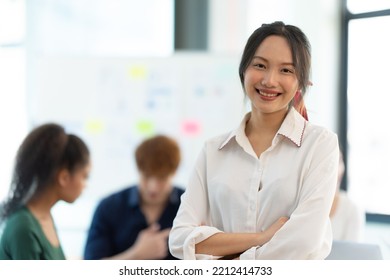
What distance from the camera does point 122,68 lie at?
7.71ft

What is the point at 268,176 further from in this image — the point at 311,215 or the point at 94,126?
the point at 94,126

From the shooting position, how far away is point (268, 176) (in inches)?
32.9

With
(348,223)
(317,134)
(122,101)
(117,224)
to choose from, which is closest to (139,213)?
Result: (117,224)

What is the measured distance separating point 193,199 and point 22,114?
130 cm

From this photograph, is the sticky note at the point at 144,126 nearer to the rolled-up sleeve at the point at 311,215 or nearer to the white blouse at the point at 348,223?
the white blouse at the point at 348,223

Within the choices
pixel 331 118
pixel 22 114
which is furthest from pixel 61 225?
pixel 331 118

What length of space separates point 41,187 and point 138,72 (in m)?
1.33

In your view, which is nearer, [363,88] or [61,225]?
[363,88]

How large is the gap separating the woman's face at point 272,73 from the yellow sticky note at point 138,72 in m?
1.56

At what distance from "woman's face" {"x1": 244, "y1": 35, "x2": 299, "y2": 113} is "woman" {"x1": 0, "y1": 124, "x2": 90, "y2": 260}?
1.49 ft

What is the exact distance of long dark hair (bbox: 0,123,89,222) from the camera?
107 cm

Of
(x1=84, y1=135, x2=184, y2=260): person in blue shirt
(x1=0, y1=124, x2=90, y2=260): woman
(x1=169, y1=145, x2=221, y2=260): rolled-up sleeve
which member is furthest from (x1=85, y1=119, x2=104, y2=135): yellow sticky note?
(x1=169, y1=145, x2=221, y2=260): rolled-up sleeve

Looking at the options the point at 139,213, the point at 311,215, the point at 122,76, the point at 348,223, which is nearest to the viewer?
the point at 311,215

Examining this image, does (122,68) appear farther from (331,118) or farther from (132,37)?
(331,118)
